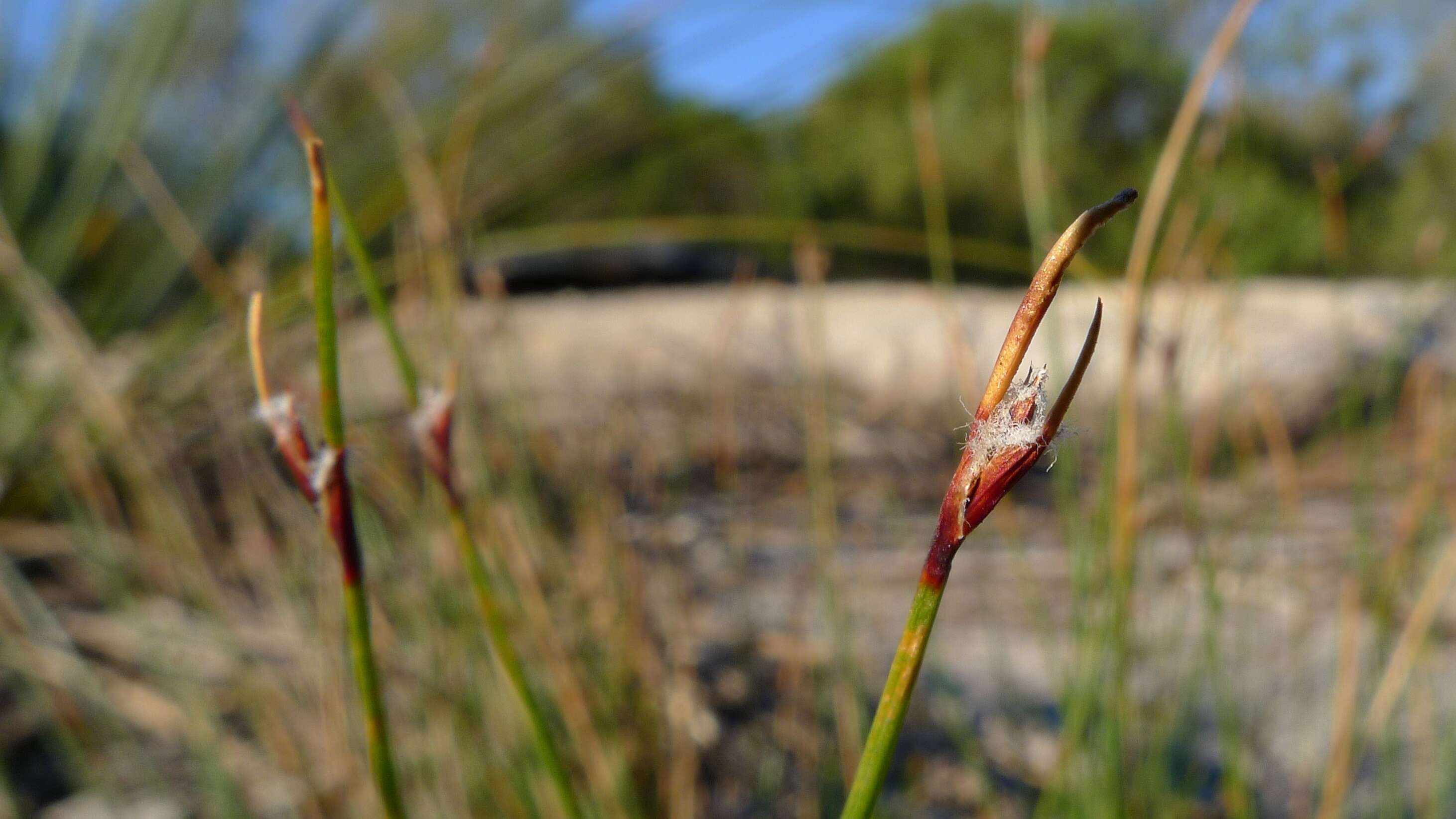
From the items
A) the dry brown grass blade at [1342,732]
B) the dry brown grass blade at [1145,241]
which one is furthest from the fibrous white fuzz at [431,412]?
the dry brown grass blade at [1342,732]

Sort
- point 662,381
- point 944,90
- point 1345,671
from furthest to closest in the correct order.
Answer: point 944,90, point 662,381, point 1345,671

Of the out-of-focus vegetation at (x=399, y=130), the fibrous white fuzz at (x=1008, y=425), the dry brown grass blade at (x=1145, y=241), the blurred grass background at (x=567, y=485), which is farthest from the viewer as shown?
the out-of-focus vegetation at (x=399, y=130)

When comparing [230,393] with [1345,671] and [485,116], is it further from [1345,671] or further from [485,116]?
[1345,671]

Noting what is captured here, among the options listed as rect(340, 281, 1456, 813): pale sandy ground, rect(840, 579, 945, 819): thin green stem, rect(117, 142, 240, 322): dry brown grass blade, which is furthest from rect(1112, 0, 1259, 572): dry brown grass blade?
rect(117, 142, 240, 322): dry brown grass blade

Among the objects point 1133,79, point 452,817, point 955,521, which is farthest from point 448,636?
point 1133,79

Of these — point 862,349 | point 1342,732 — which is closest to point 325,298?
point 1342,732

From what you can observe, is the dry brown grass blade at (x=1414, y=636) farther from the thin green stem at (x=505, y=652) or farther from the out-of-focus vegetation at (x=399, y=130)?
the thin green stem at (x=505, y=652)

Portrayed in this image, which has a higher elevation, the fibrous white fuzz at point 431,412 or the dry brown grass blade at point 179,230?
the dry brown grass blade at point 179,230
